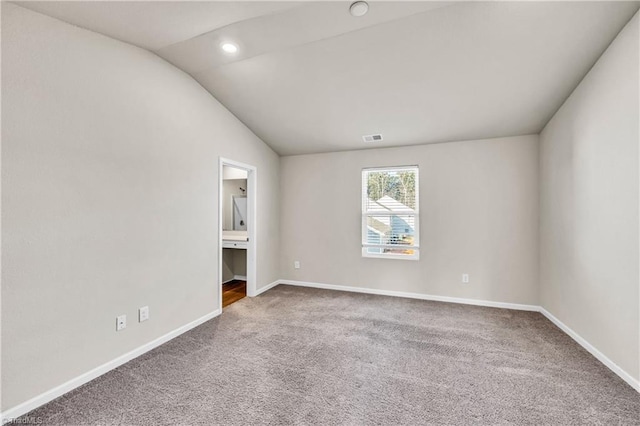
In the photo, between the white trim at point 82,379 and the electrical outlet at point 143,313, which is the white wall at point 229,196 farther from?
the electrical outlet at point 143,313

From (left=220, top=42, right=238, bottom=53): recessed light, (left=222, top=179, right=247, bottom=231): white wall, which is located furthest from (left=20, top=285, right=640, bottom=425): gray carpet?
(left=220, top=42, right=238, bottom=53): recessed light

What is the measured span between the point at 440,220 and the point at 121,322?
3.88m

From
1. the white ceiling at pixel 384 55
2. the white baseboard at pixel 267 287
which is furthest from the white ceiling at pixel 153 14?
the white baseboard at pixel 267 287

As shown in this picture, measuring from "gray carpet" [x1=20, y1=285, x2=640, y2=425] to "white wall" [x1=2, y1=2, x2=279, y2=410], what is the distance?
14.5 inches

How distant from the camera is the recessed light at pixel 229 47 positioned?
2.49 metres

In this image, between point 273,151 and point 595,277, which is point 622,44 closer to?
point 595,277

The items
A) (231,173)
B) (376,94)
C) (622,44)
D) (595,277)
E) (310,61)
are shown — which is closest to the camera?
(622,44)

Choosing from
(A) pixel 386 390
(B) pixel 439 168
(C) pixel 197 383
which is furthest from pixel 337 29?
(C) pixel 197 383

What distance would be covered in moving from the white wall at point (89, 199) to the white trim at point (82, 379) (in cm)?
4

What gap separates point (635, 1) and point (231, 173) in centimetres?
509

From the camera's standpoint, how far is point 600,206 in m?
2.37

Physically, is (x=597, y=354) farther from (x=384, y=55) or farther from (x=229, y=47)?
(x=229, y=47)

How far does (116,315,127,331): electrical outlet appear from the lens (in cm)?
233

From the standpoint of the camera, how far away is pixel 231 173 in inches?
206
